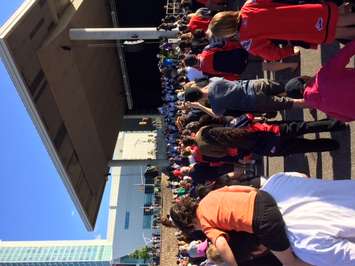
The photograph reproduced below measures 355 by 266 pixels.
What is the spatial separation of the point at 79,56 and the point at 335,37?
44.3ft

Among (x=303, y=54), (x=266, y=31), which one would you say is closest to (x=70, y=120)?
(x=303, y=54)

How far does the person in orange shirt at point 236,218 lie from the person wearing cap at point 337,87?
4.09 ft

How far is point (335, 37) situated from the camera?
5.79 meters

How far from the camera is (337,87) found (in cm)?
499

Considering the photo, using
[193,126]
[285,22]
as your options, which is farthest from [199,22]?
[285,22]

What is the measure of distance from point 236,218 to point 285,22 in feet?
7.79

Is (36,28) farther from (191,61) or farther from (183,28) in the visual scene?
(191,61)

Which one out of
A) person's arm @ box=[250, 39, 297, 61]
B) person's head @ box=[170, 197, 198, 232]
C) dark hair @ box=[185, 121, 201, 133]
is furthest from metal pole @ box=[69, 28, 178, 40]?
person's head @ box=[170, 197, 198, 232]

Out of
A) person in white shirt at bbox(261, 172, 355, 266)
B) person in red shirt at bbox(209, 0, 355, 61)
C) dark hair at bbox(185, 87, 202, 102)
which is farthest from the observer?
dark hair at bbox(185, 87, 202, 102)

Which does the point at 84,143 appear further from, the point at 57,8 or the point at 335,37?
the point at 335,37

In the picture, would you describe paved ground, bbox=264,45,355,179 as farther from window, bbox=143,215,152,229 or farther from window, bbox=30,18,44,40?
window, bbox=143,215,152,229

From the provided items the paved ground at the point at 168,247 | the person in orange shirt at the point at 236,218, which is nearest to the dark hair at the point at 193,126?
the person in orange shirt at the point at 236,218

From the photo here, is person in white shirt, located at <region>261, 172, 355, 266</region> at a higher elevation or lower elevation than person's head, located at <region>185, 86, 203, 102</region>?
higher

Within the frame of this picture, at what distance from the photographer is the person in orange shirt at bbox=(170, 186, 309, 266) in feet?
14.4
